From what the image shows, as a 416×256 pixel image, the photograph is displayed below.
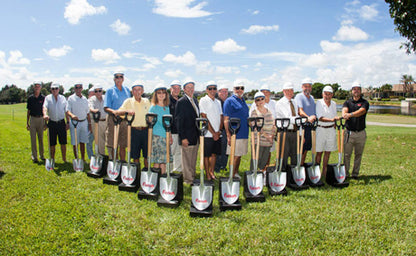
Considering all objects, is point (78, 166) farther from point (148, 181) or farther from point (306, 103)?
point (306, 103)

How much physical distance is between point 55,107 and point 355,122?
7.44 meters

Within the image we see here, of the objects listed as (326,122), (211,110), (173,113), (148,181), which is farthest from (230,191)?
(326,122)

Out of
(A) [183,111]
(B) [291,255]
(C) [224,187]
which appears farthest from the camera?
(A) [183,111]

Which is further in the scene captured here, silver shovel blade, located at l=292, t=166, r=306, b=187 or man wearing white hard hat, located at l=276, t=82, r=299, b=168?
man wearing white hard hat, located at l=276, t=82, r=299, b=168

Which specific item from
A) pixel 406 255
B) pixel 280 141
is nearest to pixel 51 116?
pixel 280 141

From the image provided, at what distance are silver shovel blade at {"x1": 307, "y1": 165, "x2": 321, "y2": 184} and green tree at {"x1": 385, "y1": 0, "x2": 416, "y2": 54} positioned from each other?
888 cm

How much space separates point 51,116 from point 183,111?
158 inches

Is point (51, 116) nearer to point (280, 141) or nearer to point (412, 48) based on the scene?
point (280, 141)

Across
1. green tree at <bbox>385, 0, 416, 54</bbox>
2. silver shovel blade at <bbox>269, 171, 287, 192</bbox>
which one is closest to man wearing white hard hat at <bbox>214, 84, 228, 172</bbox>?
silver shovel blade at <bbox>269, 171, 287, 192</bbox>

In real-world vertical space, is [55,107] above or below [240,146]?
above

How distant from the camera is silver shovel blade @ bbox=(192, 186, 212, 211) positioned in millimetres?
4488

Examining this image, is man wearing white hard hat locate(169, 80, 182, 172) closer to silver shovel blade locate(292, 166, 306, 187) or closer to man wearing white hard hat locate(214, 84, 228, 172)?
man wearing white hard hat locate(214, 84, 228, 172)

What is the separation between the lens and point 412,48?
12.3 m

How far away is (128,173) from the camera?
18.0 feet
